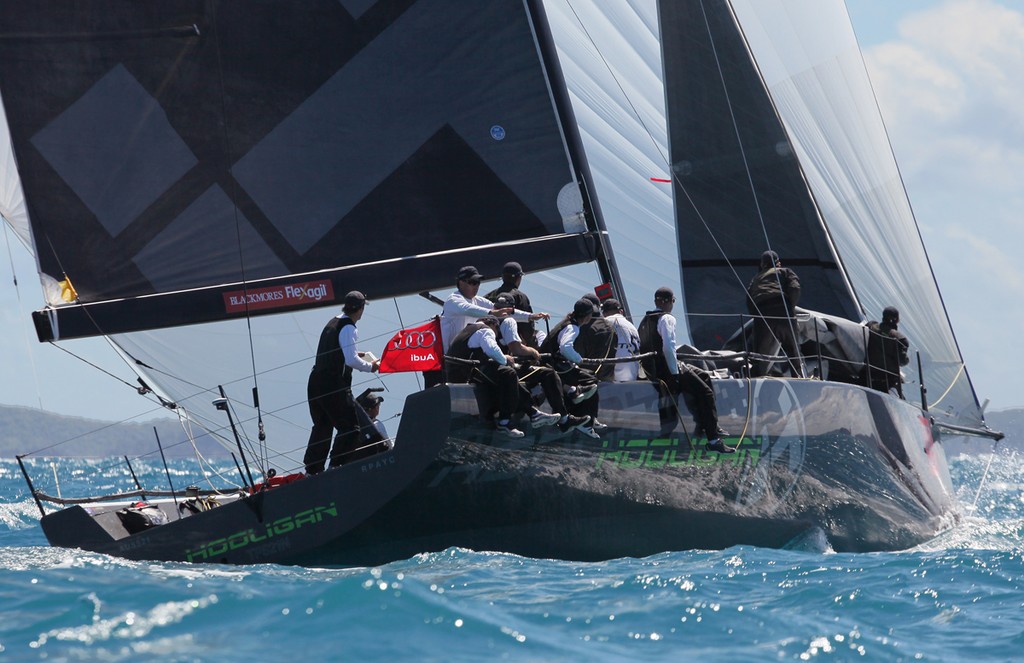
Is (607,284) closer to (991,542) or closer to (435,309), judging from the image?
(435,309)

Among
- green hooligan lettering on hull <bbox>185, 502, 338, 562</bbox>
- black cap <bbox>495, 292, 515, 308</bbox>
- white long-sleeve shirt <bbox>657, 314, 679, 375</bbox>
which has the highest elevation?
black cap <bbox>495, 292, 515, 308</bbox>

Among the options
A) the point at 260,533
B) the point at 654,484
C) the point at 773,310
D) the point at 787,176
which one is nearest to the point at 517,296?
the point at 654,484

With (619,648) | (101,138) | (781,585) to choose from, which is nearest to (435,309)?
(101,138)

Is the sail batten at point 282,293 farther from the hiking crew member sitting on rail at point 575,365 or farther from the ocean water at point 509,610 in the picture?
the ocean water at point 509,610

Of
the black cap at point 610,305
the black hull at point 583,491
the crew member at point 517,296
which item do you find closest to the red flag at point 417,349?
the black hull at point 583,491

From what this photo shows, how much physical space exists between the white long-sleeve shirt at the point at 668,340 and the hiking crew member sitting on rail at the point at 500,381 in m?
0.95

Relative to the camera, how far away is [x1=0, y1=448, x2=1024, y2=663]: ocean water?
527cm

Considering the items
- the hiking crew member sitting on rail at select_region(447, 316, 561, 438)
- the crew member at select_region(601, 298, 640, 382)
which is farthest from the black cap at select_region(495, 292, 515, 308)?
the crew member at select_region(601, 298, 640, 382)

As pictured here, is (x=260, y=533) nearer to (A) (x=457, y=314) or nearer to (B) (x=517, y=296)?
(A) (x=457, y=314)

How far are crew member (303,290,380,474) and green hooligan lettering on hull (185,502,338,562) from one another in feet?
1.56

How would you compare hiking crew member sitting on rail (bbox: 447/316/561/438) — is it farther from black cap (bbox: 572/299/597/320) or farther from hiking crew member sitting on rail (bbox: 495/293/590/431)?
black cap (bbox: 572/299/597/320)

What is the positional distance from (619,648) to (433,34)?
5552 millimetres

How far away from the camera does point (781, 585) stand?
6914 mm

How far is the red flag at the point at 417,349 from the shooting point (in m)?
7.81
